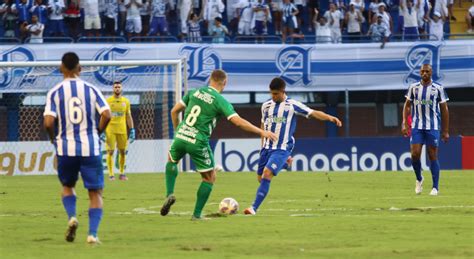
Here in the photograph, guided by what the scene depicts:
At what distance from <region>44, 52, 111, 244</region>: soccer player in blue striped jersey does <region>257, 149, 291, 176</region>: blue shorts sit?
5.10 m

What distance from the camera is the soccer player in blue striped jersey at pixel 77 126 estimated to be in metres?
12.0

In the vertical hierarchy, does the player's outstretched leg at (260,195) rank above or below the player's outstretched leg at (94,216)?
below

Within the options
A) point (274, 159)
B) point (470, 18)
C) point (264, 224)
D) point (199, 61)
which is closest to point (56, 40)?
point (199, 61)

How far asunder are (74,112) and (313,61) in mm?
25360

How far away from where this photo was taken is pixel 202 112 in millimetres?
15211

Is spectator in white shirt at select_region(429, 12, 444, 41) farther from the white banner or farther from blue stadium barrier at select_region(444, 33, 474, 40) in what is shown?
the white banner

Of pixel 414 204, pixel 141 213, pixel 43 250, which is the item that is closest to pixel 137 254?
pixel 43 250

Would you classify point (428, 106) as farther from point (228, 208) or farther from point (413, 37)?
point (413, 37)

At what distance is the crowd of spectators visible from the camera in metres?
36.2

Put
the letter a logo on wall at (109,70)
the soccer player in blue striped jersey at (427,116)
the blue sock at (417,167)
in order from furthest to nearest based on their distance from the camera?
the letter a logo on wall at (109,70)
the blue sock at (417,167)
the soccer player in blue striped jersey at (427,116)

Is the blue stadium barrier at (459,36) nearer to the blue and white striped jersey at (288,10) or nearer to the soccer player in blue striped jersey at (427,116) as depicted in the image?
the blue and white striped jersey at (288,10)

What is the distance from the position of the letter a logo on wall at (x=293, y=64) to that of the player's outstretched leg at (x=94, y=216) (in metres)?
24.8

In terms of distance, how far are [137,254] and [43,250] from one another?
110 cm

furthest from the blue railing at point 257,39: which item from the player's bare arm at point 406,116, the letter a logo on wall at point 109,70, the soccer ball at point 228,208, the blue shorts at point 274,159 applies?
the soccer ball at point 228,208
